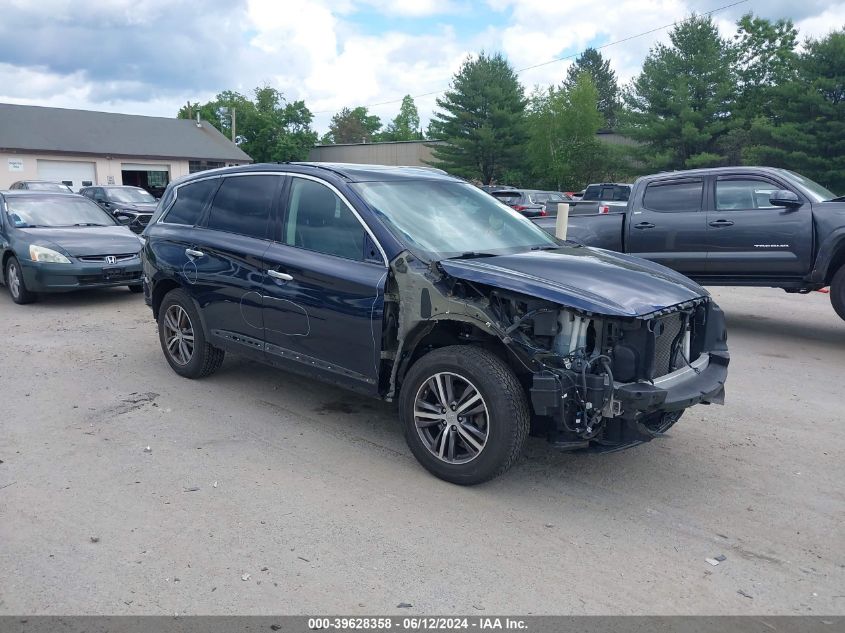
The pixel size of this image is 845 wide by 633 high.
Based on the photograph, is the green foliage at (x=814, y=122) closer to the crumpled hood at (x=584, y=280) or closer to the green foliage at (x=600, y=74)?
the crumpled hood at (x=584, y=280)

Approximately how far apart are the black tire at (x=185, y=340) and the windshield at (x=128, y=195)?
56.2ft

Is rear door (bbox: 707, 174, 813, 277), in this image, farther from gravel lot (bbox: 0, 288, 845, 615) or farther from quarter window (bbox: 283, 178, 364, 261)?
quarter window (bbox: 283, 178, 364, 261)

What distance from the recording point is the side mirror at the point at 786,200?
8031 millimetres

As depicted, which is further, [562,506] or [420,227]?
[420,227]

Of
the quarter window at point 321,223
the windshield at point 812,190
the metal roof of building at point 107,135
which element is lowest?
the quarter window at point 321,223

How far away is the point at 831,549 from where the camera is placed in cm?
364

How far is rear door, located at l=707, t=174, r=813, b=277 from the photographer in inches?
317

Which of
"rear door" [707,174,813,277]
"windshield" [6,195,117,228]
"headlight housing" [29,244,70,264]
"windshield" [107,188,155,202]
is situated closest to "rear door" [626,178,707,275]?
"rear door" [707,174,813,277]

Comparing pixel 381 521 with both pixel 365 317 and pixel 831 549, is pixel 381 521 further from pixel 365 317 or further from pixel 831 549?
pixel 831 549

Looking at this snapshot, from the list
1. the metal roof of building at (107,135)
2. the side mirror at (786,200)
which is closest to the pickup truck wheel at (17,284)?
the side mirror at (786,200)

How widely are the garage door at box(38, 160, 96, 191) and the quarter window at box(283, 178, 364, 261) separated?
1574 inches
